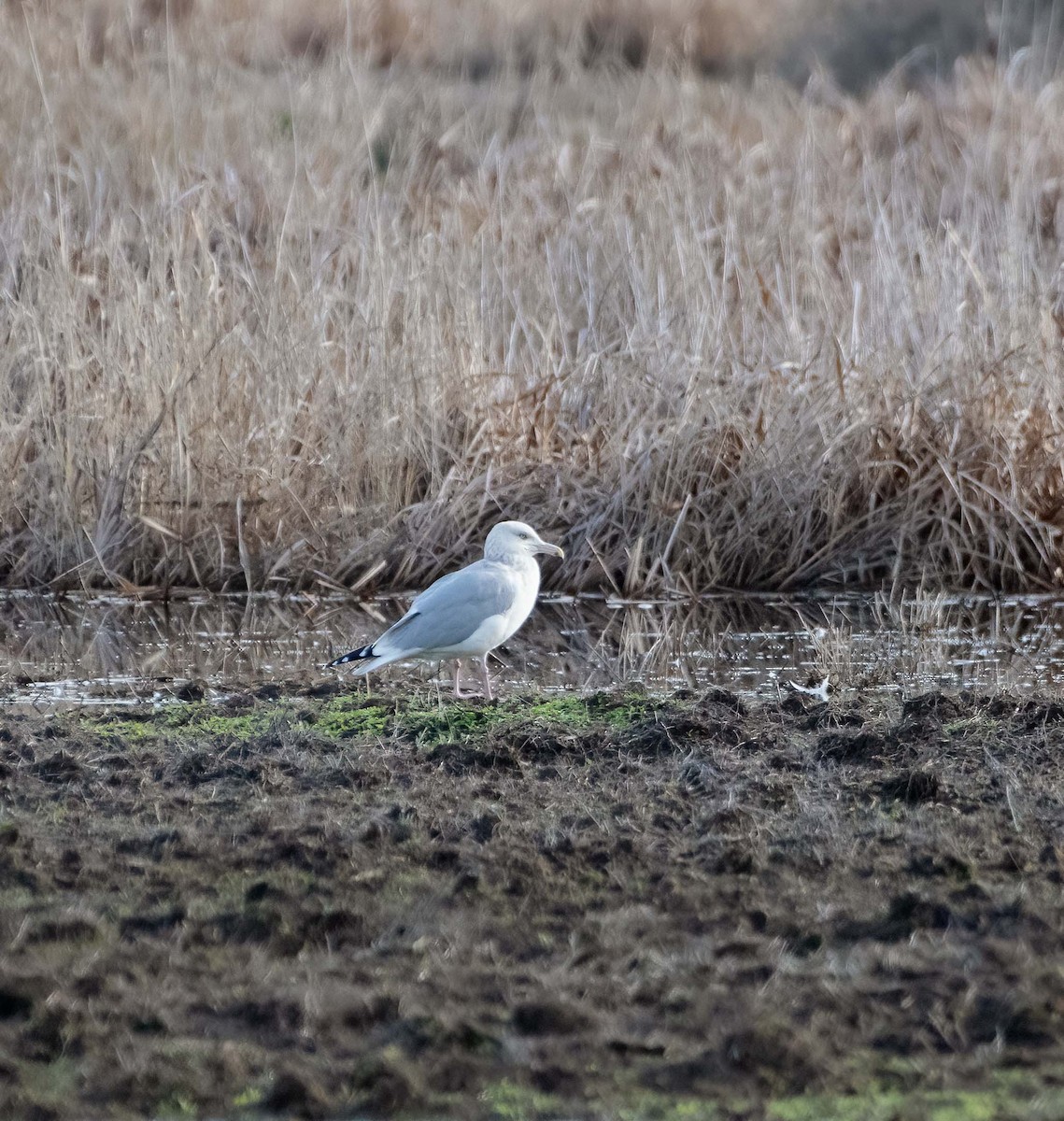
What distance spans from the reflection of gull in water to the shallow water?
0.35 metres

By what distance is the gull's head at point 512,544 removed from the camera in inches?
212

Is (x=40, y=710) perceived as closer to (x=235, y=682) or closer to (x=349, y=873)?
(x=235, y=682)

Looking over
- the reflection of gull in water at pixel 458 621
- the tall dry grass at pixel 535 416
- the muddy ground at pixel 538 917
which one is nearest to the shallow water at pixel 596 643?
the tall dry grass at pixel 535 416

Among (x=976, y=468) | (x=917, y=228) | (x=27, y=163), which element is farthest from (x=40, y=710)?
(x=27, y=163)

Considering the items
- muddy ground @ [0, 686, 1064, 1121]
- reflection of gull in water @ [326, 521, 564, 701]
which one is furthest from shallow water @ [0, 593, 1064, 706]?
muddy ground @ [0, 686, 1064, 1121]

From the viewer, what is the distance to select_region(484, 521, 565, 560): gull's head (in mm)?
5383

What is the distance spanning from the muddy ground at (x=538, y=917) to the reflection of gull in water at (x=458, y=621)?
1.40 feet

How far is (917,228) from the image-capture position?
782 centimetres

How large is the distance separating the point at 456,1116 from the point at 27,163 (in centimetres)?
806

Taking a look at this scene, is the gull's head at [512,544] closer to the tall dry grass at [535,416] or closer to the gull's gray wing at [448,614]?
the gull's gray wing at [448,614]

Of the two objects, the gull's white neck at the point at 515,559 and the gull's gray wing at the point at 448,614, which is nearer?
the gull's gray wing at the point at 448,614

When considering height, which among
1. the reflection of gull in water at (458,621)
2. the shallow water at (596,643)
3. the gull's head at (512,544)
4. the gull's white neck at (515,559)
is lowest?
the shallow water at (596,643)

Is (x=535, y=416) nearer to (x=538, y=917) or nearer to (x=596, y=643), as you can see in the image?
(x=596, y=643)

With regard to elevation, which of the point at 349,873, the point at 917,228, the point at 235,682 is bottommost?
the point at 235,682
